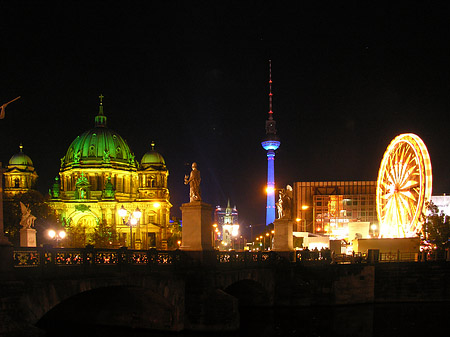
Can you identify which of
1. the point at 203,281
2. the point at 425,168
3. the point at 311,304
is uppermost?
the point at 425,168

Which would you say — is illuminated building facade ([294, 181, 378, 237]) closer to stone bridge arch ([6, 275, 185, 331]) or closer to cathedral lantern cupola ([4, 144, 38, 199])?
cathedral lantern cupola ([4, 144, 38, 199])

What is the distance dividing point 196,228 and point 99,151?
111597 millimetres

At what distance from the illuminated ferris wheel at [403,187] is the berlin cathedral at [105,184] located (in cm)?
6077

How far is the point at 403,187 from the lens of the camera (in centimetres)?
6594

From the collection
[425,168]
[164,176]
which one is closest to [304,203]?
[164,176]

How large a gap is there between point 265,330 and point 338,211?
→ 113864 mm

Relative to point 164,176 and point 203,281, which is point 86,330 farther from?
point 164,176

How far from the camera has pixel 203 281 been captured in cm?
2786

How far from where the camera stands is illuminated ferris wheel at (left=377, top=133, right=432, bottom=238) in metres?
58.2

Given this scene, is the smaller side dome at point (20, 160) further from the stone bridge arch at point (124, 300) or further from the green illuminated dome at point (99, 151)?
the stone bridge arch at point (124, 300)

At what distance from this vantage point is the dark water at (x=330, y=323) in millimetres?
28188

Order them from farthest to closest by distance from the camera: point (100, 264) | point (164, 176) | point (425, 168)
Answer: point (164, 176) → point (425, 168) → point (100, 264)

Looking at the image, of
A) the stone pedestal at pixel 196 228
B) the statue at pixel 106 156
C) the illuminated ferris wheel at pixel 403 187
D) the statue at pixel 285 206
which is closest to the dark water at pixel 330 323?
the stone pedestal at pixel 196 228

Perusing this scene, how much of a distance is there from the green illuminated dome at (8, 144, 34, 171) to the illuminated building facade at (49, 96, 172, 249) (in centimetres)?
838
